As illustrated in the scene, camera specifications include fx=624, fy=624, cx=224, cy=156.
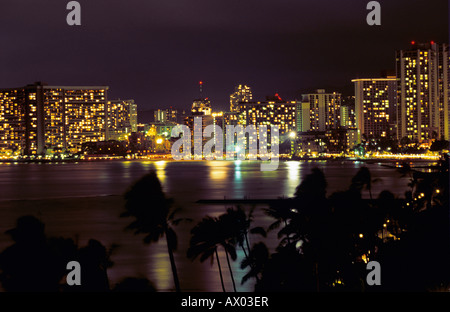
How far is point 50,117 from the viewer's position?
176m

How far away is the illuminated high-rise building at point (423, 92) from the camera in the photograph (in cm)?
16412

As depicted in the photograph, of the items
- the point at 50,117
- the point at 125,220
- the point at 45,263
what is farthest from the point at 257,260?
the point at 50,117

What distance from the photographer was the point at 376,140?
169750 millimetres

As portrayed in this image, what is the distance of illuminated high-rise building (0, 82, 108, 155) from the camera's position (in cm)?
17600

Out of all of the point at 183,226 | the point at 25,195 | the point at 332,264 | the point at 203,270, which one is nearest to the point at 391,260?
the point at 332,264

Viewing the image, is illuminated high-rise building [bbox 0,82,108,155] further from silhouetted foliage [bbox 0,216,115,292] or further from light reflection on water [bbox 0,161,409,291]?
silhouetted foliage [bbox 0,216,115,292]

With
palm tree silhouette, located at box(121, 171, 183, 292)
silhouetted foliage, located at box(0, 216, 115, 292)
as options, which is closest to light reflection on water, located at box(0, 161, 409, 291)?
palm tree silhouette, located at box(121, 171, 183, 292)

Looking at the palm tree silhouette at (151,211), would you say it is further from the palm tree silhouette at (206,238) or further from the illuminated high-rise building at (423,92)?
the illuminated high-rise building at (423,92)

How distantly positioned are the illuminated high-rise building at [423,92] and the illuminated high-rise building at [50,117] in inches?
3336

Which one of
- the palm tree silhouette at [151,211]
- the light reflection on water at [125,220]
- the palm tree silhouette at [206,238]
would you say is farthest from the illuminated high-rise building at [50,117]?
the palm tree silhouette at [206,238]

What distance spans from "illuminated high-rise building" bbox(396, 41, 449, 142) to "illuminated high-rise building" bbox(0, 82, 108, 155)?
84725 mm

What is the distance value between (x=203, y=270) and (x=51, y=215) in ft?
65.6

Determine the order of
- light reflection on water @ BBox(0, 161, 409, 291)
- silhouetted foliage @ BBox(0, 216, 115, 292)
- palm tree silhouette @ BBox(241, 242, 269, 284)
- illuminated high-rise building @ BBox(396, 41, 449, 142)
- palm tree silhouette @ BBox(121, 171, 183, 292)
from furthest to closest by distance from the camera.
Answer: illuminated high-rise building @ BBox(396, 41, 449, 142) < light reflection on water @ BBox(0, 161, 409, 291) < palm tree silhouette @ BBox(121, 171, 183, 292) < palm tree silhouette @ BBox(241, 242, 269, 284) < silhouetted foliage @ BBox(0, 216, 115, 292)
